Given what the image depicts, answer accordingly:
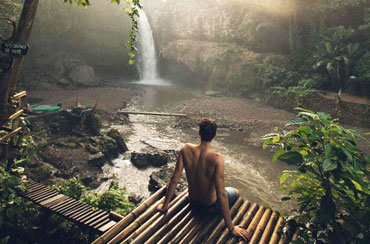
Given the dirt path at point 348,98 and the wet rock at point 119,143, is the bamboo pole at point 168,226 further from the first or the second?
the dirt path at point 348,98

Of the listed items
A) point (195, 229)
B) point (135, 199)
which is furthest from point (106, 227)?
point (135, 199)

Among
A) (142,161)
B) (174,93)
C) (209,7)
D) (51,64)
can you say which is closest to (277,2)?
(209,7)

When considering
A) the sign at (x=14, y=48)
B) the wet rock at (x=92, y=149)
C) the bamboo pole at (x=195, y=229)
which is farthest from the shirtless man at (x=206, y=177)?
the wet rock at (x=92, y=149)

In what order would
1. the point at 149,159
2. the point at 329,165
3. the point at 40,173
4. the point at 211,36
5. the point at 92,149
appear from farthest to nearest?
the point at 211,36
the point at 149,159
the point at 92,149
the point at 40,173
the point at 329,165

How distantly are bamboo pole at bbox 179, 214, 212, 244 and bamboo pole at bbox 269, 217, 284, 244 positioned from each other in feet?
2.81

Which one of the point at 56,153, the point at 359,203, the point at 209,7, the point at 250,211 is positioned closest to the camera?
the point at 359,203

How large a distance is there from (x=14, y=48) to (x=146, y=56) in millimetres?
27016

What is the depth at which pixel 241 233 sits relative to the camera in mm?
3115

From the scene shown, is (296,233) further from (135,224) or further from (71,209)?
(71,209)

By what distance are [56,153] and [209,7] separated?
25.6 metres

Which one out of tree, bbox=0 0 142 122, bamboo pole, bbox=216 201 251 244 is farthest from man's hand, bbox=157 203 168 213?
tree, bbox=0 0 142 122

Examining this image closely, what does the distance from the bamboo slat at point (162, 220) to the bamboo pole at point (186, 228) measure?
285 mm

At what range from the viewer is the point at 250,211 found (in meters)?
3.68

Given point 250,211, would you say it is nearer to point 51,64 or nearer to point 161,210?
point 161,210
